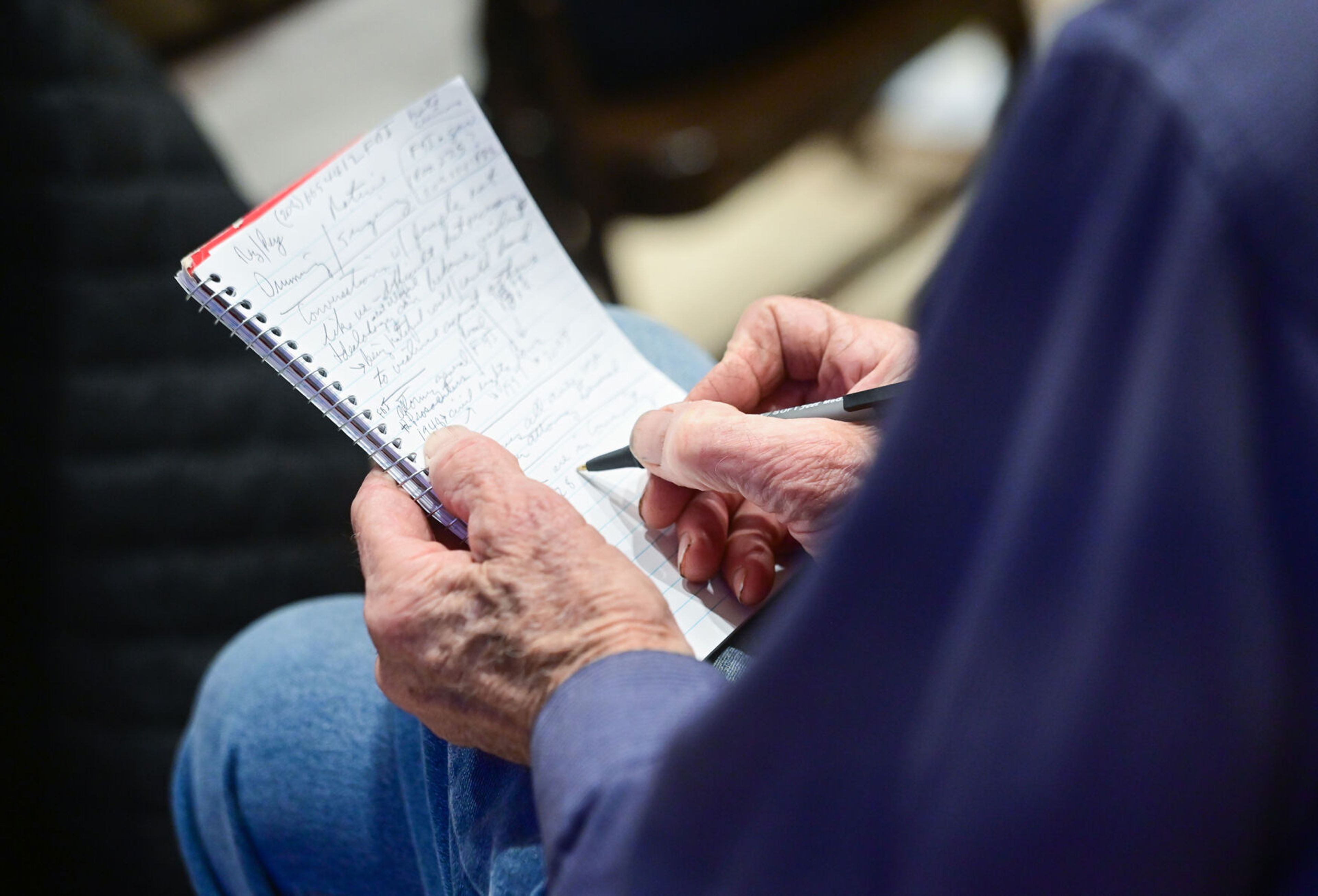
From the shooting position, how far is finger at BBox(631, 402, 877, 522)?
0.50 m

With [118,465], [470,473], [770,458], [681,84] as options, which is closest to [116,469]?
[118,465]

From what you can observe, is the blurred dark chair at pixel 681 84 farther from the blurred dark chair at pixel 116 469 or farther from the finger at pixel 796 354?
the finger at pixel 796 354

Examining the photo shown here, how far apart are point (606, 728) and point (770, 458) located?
177mm

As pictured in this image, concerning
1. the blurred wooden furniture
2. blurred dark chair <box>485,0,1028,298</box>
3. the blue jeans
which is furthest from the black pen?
the blurred wooden furniture

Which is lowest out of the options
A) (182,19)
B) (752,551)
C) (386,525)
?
(752,551)

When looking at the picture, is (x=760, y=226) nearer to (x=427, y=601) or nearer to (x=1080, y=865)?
(x=427, y=601)

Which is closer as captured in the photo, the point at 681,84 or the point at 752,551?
the point at 752,551

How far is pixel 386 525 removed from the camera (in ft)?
1.63

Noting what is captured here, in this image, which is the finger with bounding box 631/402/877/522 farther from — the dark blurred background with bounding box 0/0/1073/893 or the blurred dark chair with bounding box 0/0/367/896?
the blurred dark chair with bounding box 0/0/367/896

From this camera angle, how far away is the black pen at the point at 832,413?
0.52 metres

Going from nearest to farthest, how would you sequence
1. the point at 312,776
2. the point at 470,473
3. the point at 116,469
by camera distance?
the point at 470,473 < the point at 312,776 < the point at 116,469

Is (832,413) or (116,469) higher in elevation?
(116,469)

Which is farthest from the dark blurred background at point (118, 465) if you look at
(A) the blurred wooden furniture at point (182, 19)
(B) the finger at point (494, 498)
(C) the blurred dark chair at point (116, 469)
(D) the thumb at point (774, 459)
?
(A) the blurred wooden furniture at point (182, 19)

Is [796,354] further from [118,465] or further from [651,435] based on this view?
[118,465]
